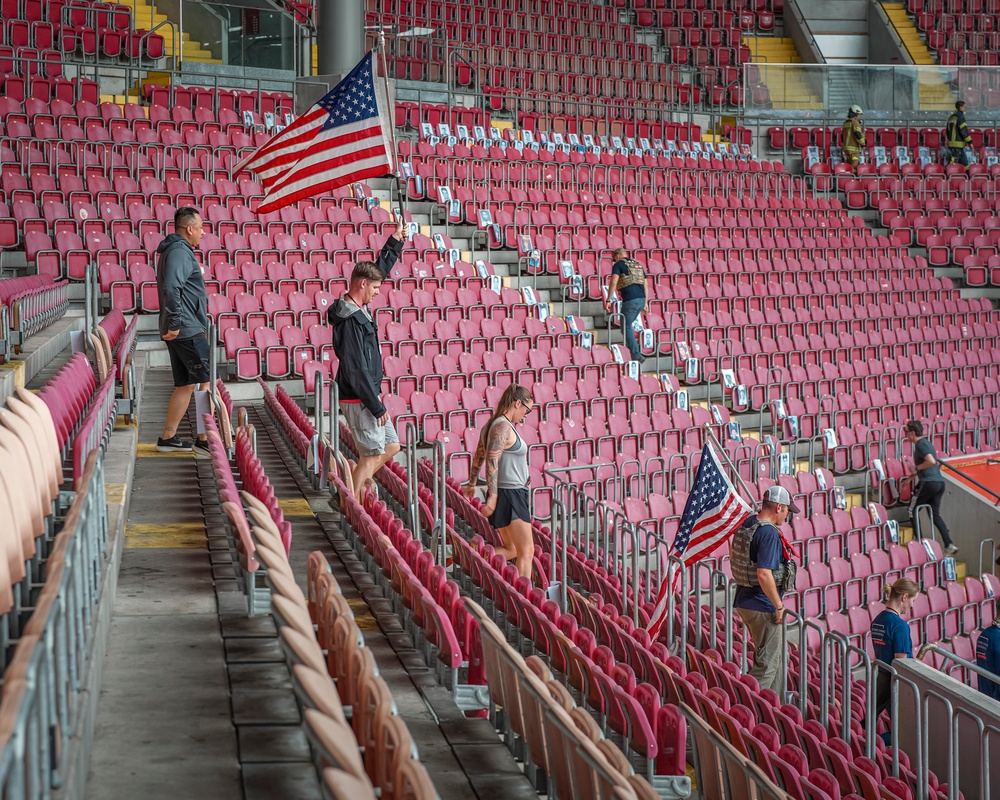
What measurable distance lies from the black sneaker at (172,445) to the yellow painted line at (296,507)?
0.76 metres

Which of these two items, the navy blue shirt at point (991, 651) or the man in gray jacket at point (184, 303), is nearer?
the man in gray jacket at point (184, 303)

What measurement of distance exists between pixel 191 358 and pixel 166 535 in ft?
4.92

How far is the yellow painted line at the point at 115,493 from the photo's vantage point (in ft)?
16.7

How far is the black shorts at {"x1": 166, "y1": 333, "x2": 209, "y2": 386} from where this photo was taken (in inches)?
262

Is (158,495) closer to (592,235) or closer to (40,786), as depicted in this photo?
(40,786)

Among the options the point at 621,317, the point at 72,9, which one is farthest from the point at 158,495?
the point at 72,9

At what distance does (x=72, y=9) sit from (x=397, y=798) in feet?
51.2

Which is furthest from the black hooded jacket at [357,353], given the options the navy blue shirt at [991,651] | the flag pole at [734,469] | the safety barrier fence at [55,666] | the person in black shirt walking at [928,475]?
the person in black shirt walking at [928,475]

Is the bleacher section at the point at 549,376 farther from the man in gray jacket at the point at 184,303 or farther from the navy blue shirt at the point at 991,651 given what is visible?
the navy blue shirt at the point at 991,651

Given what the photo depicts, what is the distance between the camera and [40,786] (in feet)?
7.57

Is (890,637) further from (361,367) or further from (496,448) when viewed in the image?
(361,367)

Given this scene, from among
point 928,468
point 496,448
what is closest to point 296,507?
point 496,448

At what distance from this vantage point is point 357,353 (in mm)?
6473

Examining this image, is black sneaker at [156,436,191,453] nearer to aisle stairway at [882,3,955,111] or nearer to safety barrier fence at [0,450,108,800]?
safety barrier fence at [0,450,108,800]
